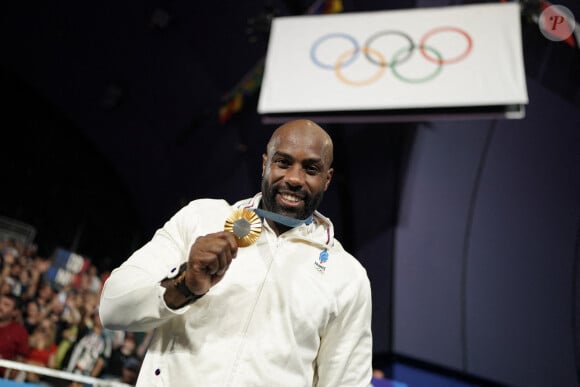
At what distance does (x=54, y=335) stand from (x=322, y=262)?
4.91 meters

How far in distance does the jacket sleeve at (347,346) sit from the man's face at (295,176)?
320 millimetres

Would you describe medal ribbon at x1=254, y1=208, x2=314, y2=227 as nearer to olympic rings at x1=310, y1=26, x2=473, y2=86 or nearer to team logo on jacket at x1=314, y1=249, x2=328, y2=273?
team logo on jacket at x1=314, y1=249, x2=328, y2=273

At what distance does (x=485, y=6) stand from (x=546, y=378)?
A: 15.4 feet

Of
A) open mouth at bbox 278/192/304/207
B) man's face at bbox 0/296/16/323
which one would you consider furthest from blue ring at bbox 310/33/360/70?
man's face at bbox 0/296/16/323

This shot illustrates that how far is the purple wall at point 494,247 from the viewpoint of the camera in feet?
20.2

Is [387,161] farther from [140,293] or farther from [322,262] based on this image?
[140,293]

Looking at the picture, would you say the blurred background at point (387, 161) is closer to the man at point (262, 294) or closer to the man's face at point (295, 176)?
the man's face at point (295, 176)

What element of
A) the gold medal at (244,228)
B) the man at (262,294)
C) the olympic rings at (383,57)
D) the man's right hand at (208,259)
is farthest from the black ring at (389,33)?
the man's right hand at (208,259)

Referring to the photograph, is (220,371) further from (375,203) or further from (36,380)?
(375,203)

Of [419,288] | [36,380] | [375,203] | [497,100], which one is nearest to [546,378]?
[419,288]

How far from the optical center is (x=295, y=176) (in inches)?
64.2

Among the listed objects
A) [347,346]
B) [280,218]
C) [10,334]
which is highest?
[280,218]

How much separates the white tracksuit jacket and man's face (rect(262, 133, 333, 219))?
0.29ft

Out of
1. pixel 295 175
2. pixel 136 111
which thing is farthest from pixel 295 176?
pixel 136 111
